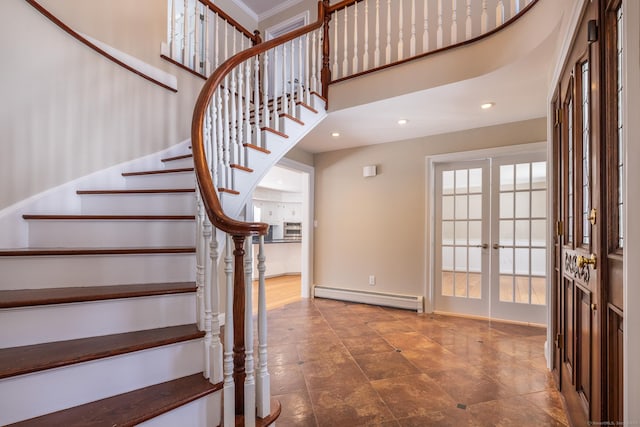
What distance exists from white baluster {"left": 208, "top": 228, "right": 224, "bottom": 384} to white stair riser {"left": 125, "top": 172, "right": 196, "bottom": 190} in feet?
3.75

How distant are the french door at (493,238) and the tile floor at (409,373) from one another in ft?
1.01

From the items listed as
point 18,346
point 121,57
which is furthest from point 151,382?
point 121,57

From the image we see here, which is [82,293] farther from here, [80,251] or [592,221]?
[592,221]

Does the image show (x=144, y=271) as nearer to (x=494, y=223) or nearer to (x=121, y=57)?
(x=121, y=57)

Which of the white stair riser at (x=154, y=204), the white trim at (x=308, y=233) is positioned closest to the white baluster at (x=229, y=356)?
the white stair riser at (x=154, y=204)

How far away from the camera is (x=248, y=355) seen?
1.32 m

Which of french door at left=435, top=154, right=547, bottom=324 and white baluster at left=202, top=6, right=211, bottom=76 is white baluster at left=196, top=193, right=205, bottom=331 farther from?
french door at left=435, top=154, right=547, bottom=324

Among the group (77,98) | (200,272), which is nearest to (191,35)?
(77,98)

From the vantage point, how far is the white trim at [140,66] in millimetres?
2594

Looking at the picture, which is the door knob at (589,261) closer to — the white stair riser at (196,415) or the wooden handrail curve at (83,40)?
the white stair riser at (196,415)

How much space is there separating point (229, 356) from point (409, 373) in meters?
1.60

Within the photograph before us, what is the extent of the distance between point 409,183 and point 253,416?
3475mm

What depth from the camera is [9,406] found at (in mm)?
1034

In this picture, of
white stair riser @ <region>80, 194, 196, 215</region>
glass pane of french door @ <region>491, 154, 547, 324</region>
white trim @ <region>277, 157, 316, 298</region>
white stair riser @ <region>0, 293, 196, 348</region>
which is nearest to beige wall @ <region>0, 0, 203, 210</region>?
white stair riser @ <region>80, 194, 196, 215</region>
